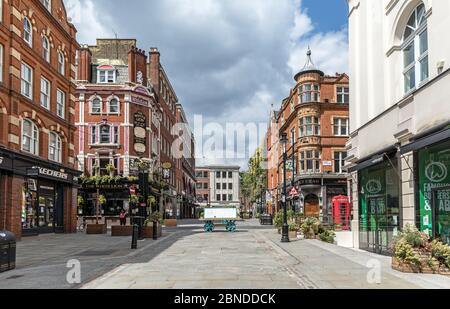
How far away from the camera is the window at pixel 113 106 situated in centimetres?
4984

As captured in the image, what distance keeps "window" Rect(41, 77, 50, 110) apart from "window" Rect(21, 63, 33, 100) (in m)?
1.69

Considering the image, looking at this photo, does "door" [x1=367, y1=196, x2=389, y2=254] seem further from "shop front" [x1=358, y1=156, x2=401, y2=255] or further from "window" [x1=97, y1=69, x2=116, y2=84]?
"window" [x1=97, y1=69, x2=116, y2=84]

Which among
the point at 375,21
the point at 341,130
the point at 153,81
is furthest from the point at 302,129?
the point at 375,21

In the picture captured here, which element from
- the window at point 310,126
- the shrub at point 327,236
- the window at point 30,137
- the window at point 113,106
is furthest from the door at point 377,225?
the window at point 113,106

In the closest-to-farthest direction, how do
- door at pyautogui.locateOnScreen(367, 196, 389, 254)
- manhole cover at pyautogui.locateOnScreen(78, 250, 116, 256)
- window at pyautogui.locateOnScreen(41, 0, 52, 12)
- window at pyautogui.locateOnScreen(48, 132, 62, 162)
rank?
door at pyautogui.locateOnScreen(367, 196, 389, 254) < manhole cover at pyautogui.locateOnScreen(78, 250, 116, 256) < window at pyautogui.locateOnScreen(41, 0, 52, 12) < window at pyautogui.locateOnScreen(48, 132, 62, 162)

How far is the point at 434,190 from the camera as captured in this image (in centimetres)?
1334

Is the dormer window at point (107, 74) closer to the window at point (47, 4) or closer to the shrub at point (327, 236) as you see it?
the window at point (47, 4)

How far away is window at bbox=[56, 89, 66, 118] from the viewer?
31.7 meters

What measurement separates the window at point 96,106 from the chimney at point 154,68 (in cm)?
1040

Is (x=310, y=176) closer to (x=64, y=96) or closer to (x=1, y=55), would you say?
(x=64, y=96)

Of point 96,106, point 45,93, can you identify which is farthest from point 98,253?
point 96,106

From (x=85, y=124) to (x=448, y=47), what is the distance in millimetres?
41464

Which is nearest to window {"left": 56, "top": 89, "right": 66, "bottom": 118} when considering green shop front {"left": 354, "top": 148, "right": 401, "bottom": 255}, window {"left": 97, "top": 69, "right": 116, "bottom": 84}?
window {"left": 97, "top": 69, "right": 116, "bottom": 84}

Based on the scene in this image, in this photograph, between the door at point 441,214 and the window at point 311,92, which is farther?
the window at point 311,92
